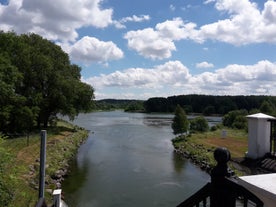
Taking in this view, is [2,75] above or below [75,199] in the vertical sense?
above

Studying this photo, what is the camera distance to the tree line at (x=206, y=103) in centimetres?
9631

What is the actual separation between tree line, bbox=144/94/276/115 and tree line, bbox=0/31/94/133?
2620 inches

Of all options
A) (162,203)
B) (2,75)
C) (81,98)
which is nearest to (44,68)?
(81,98)

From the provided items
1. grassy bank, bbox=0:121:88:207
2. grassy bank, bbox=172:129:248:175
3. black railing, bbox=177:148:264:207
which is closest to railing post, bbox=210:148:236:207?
black railing, bbox=177:148:264:207

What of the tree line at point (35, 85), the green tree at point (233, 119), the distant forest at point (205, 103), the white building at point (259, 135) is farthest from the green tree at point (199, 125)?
the distant forest at point (205, 103)

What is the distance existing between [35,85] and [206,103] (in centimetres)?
8477

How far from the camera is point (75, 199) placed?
13383mm

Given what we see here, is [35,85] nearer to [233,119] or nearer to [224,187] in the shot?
[224,187]

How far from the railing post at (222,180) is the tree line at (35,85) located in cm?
2050

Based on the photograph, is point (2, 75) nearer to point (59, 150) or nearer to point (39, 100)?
point (59, 150)

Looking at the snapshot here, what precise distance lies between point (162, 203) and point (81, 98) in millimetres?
23755

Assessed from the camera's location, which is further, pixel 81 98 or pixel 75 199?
pixel 81 98

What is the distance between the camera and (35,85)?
3070cm

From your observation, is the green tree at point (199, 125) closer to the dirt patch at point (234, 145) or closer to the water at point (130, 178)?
the dirt patch at point (234, 145)
